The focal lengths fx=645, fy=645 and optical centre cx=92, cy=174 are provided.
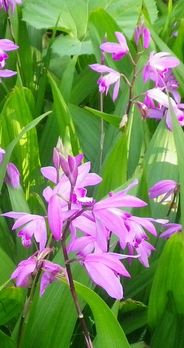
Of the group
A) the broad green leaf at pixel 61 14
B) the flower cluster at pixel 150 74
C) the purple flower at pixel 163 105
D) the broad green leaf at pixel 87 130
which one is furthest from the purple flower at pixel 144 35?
the broad green leaf at pixel 61 14

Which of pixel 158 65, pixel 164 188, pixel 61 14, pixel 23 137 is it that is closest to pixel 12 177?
pixel 23 137

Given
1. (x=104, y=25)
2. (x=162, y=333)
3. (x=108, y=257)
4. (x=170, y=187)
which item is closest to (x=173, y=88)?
(x=104, y=25)

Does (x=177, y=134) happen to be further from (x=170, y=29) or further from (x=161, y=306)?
(x=170, y=29)

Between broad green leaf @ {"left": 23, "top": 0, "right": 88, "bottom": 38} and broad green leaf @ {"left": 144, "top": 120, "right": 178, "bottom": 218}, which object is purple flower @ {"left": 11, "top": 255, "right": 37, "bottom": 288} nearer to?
broad green leaf @ {"left": 144, "top": 120, "right": 178, "bottom": 218}

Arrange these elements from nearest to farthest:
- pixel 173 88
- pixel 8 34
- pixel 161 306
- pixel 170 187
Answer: pixel 161 306 < pixel 170 187 < pixel 173 88 < pixel 8 34

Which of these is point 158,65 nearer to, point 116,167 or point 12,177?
point 116,167

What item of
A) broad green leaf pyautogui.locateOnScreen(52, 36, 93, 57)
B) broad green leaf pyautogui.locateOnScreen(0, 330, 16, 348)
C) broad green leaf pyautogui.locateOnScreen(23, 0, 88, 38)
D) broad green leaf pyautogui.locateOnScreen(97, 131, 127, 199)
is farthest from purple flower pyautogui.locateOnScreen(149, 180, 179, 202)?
broad green leaf pyautogui.locateOnScreen(23, 0, 88, 38)

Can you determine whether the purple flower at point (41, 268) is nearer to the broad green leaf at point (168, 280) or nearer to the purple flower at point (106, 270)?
the purple flower at point (106, 270)
